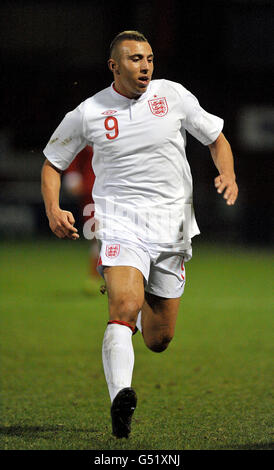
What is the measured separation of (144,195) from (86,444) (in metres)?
1.32

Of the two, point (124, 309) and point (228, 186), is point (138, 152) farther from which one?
point (124, 309)

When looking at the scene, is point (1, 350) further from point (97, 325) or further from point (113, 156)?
point (113, 156)

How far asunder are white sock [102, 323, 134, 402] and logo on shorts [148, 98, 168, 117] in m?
1.17

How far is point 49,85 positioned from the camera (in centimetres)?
1811

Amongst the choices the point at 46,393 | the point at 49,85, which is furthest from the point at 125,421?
the point at 49,85

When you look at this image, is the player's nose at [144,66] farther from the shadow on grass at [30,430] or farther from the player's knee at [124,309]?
the shadow on grass at [30,430]

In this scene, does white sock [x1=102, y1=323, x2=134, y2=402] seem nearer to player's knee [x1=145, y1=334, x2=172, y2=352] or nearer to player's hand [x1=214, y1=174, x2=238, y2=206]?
player's hand [x1=214, y1=174, x2=238, y2=206]

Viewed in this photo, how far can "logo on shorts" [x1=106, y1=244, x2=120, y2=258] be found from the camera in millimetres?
4298

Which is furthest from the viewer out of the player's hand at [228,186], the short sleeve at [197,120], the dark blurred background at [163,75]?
the dark blurred background at [163,75]

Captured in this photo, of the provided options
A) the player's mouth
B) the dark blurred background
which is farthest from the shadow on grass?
the dark blurred background

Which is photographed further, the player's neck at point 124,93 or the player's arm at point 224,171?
the player's neck at point 124,93

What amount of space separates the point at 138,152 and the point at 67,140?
0.41 meters

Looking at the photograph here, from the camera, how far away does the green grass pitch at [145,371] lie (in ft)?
14.5

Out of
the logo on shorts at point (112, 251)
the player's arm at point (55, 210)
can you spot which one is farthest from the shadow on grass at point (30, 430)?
the player's arm at point (55, 210)
